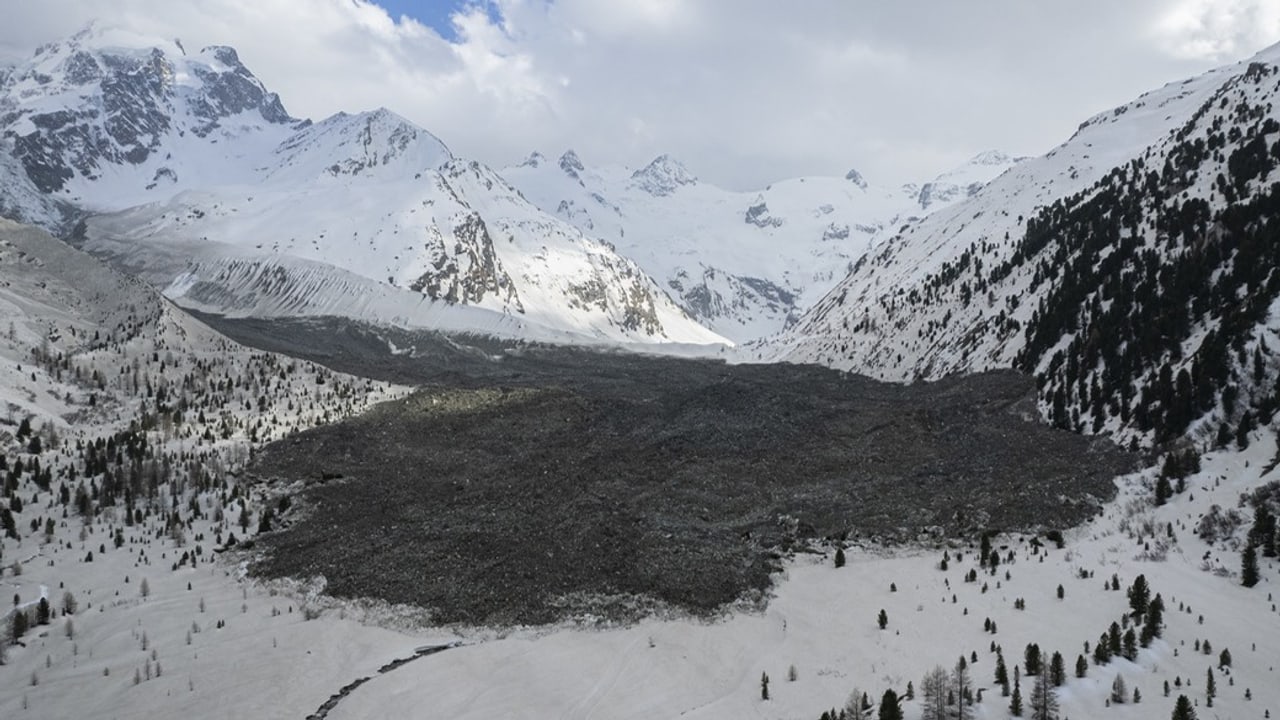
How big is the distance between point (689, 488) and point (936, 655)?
55.1 feet

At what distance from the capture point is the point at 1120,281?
144ft

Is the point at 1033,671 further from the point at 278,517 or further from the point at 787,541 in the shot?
the point at 278,517

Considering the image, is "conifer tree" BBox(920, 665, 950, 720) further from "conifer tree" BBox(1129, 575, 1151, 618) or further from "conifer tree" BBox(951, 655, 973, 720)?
"conifer tree" BBox(1129, 575, 1151, 618)

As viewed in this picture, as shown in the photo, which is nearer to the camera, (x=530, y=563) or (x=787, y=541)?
(x=530, y=563)

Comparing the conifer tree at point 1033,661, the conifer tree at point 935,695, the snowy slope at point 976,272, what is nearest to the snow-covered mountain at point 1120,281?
the snowy slope at point 976,272

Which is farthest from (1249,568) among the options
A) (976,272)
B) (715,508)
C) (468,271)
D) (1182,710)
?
(468,271)

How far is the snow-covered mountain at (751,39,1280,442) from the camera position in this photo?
30047mm

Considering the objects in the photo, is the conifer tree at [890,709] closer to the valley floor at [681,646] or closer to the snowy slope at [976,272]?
the valley floor at [681,646]

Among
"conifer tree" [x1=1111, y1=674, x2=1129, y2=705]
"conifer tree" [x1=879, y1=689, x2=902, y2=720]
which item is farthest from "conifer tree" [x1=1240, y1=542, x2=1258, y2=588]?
"conifer tree" [x1=879, y1=689, x2=902, y2=720]

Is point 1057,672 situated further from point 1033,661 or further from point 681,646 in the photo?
point 681,646


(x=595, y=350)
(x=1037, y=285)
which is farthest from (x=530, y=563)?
(x=595, y=350)

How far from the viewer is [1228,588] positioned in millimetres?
18031

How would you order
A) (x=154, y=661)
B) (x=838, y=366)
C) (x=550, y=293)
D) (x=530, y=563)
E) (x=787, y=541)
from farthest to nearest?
1. (x=550, y=293)
2. (x=838, y=366)
3. (x=787, y=541)
4. (x=530, y=563)
5. (x=154, y=661)

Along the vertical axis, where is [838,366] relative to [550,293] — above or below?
below
